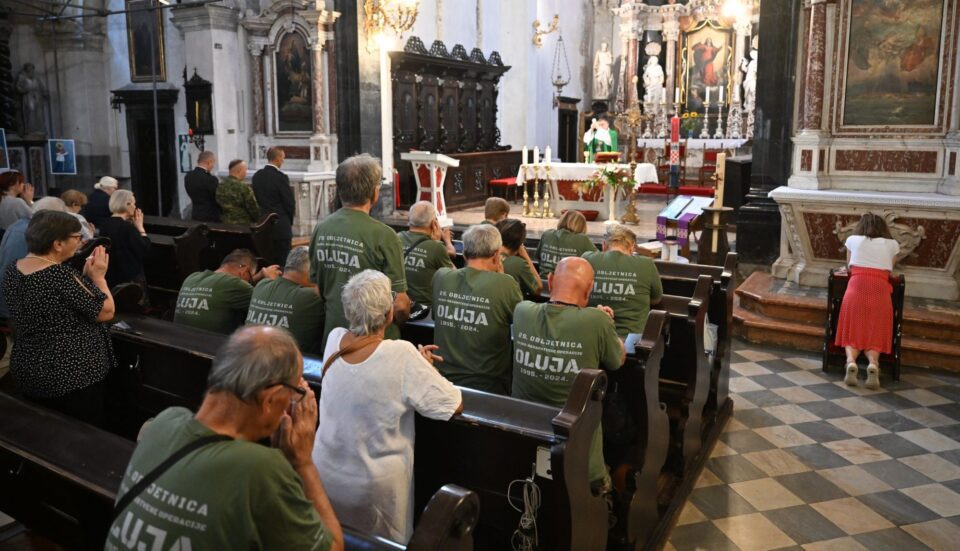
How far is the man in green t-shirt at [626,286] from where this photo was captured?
4.32 m

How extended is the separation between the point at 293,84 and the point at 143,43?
9.85 ft

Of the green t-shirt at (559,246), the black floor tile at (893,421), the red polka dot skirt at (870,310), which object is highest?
the green t-shirt at (559,246)

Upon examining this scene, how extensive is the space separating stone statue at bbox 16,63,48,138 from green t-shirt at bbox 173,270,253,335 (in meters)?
11.1

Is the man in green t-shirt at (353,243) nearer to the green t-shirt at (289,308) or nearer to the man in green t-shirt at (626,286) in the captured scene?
the green t-shirt at (289,308)

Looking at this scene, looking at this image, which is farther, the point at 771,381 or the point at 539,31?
the point at 539,31

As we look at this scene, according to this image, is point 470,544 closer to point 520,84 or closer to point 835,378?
point 835,378

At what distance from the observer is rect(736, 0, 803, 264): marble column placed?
832 cm

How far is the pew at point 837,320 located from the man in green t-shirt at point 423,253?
10.6ft

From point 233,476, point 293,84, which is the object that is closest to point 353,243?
point 233,476

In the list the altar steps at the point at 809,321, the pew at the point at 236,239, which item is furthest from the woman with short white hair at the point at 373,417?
the altar steps at the point at 809,321

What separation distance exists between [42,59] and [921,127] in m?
13.8

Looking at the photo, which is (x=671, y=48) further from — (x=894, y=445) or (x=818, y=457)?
(x=818, y=457)

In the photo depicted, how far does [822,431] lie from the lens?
4.98 m

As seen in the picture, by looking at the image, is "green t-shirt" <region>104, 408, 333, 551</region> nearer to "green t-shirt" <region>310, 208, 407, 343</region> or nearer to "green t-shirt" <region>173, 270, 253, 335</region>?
"green t-shirt" <region>310, 208, 407, 343</region>
